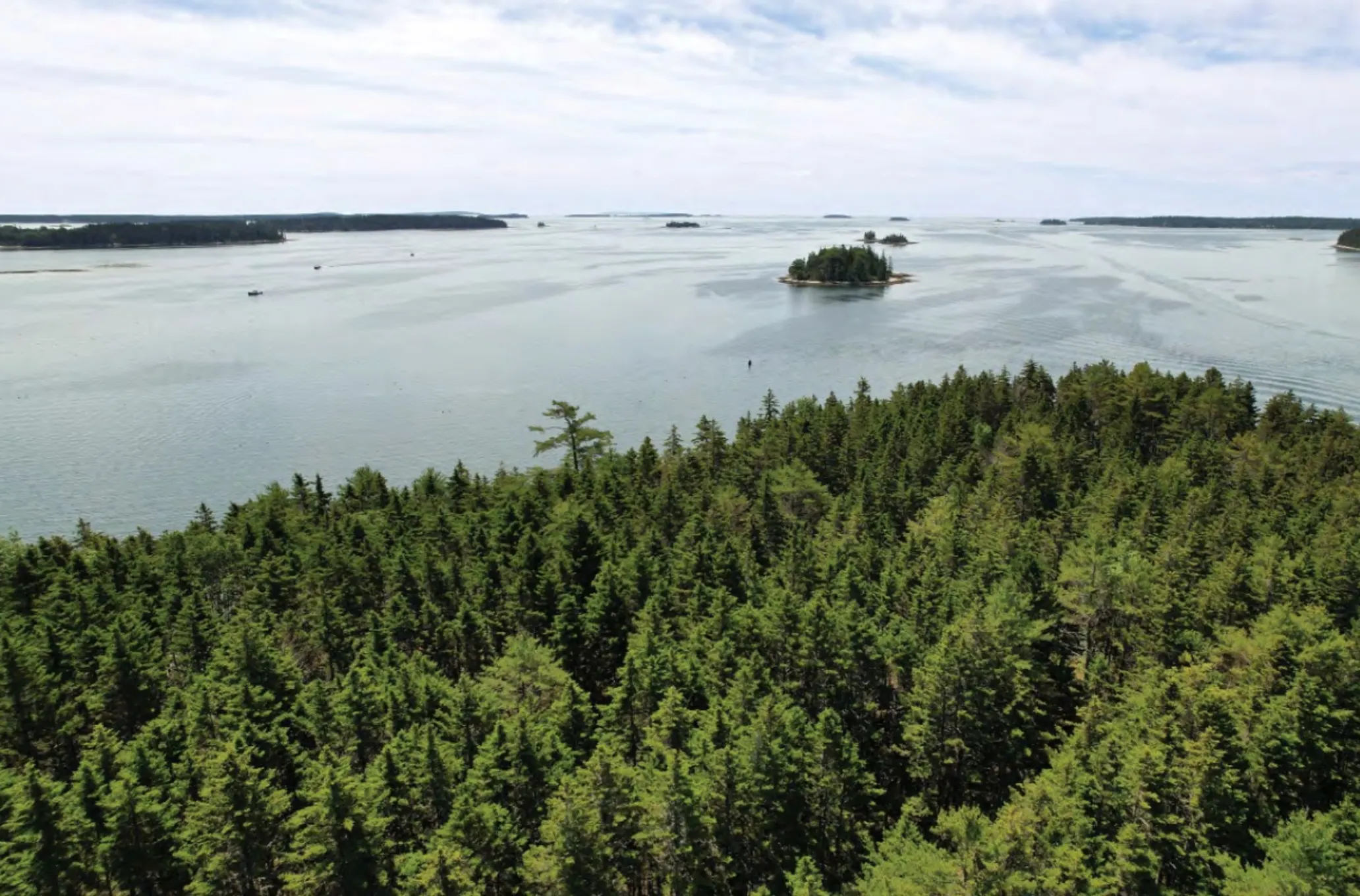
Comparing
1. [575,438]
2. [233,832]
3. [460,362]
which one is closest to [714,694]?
[233,832]

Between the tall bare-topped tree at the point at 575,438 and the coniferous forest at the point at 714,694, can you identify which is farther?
the tall bare-topped tree at the point at 575,438

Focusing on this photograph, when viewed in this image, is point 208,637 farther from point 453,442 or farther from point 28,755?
point 453,442

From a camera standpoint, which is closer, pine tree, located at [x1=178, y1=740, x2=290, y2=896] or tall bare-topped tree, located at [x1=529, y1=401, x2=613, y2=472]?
pine tree, located at [x1=178, y1=740, x2=290, y2=896]

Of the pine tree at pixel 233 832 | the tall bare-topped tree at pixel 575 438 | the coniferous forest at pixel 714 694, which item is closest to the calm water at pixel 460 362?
the tall bare-topped tree at pixel 575 438

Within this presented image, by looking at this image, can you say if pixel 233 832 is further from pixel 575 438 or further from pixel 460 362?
pixel 460 362

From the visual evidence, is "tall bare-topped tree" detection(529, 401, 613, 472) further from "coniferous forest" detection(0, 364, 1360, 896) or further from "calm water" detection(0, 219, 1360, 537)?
"coniferous forest" detection(0, 364, 1360, 896)

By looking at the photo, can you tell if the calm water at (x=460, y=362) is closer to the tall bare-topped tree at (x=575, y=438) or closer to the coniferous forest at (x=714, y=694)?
the tall bare-topped tree at (x=575, y=438)

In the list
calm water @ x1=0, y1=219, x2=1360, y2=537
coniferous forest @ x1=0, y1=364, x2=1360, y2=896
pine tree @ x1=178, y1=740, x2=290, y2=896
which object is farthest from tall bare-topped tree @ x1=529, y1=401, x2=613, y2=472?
pine tree @ x1=178, y1=740, x2=290, y2=896
